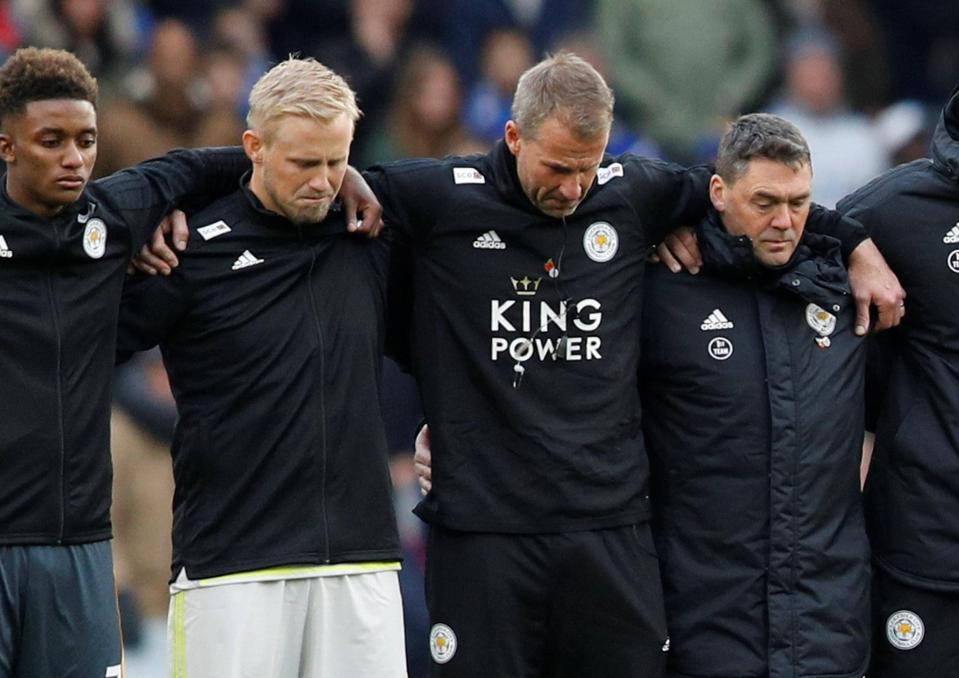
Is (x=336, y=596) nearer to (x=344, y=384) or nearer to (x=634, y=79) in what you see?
(x=344, y=384)

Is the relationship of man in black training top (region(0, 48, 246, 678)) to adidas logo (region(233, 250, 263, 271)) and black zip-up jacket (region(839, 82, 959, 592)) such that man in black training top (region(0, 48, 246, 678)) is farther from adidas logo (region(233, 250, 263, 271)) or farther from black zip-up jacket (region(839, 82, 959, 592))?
black zip-up jacket (region(839, 82, 959, 592))

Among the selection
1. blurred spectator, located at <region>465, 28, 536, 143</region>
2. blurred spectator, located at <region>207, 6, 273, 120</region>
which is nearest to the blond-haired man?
blurred spectator, located at <region>207, 6, 273, 120</region>

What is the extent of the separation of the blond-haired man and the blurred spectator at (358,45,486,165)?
214 inches

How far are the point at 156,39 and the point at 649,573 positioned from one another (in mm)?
5869

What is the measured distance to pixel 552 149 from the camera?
5.71 meters

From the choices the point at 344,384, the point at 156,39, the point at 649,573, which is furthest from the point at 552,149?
the point at 156,39

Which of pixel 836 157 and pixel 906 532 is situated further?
pixel 836 157

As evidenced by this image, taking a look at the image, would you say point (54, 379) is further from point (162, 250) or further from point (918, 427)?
point (918, 427)

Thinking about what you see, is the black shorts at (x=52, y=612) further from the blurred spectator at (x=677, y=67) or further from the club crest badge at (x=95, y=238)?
the blurred spectator at (x=677, y=67)

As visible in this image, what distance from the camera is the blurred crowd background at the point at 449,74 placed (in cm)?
962

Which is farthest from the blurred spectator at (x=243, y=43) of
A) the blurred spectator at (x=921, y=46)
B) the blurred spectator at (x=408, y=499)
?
the blurred spectator at (x=921, y=46)

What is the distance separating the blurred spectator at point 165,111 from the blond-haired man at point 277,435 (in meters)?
4.82

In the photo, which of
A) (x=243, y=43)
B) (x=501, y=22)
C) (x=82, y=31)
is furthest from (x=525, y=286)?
(x=501, y=22)

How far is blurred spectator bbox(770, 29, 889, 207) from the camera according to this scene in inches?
464
